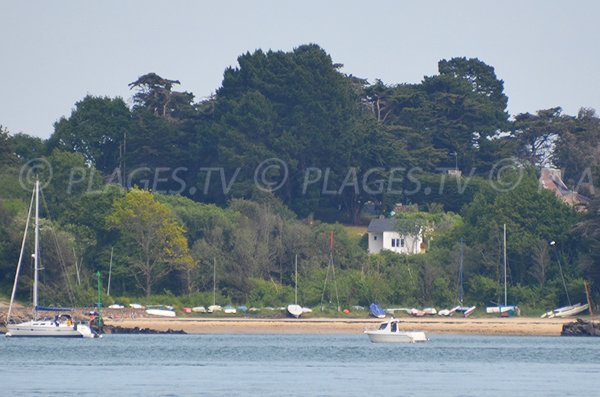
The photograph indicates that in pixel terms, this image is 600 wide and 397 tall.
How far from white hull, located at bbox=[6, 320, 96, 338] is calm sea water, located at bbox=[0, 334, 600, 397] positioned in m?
0.44

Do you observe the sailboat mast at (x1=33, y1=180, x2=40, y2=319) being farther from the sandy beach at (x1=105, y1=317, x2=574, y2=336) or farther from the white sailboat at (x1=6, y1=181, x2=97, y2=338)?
the sandy beach at (x1=105, y1=317, x2=574, y2=336)

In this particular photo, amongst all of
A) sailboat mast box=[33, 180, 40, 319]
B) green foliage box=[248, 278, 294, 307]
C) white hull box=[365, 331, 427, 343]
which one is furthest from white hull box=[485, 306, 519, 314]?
sailboat mast box=[33, 180, 40, 319]

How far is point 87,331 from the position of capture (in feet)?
259

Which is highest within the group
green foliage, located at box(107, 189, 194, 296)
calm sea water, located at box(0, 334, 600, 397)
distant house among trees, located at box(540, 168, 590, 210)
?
distant house among trees, located at box(540, 168, 590, 210)

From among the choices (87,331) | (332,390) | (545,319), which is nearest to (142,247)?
(87,331)

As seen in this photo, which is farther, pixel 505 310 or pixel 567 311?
pixel 505 310

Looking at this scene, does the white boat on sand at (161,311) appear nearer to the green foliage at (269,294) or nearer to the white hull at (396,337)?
the green foliage at (269,294)

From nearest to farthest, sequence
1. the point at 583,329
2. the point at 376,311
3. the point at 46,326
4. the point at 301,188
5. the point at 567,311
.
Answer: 1. the point at 46,326
2. the point at 583,329
3. the point at 567,311
4. the point at 376,311
5. the point at 301,188

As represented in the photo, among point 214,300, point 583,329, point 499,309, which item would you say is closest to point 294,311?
point 214,300

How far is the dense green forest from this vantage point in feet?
293

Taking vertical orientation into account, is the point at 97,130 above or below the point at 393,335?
above

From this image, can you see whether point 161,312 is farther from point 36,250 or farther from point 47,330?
point 47,330

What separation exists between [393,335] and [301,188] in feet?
132

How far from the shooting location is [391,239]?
10456 cm
